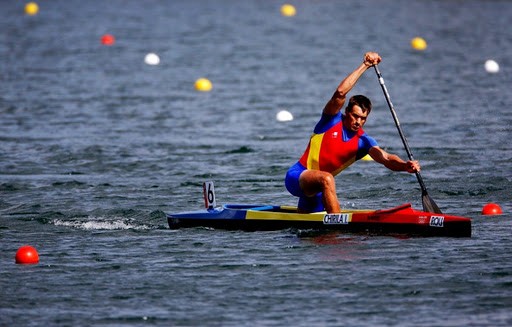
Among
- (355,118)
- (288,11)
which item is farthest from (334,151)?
(288,11)

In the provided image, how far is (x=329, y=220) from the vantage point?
40.0ft

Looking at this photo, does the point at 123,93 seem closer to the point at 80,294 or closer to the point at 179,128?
the point at 179,128

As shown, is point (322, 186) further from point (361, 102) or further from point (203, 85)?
point (203, 85)

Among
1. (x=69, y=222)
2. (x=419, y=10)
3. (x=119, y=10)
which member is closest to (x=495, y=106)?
(x=69, y=222)

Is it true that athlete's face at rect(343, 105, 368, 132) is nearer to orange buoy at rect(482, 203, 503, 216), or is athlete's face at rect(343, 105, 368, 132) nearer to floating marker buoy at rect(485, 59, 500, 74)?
orange buoy at rect(482, 203, 503, 216)

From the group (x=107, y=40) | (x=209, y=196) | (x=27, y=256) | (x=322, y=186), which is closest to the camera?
(x=27, y=256)

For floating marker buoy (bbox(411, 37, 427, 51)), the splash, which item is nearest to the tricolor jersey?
the splash

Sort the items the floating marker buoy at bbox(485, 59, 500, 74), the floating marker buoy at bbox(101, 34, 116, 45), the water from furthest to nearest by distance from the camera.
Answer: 1. the floating marker buoy at bbox(101, 34, 116, 45)
2. the floating marker buoy at bbox(485, 59, 500, 74)
3. the water

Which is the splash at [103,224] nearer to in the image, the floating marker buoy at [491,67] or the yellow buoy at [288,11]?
the floating marker buoy at [491,67]

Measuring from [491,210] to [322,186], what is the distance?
2380 millimetres

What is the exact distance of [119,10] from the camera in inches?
1949

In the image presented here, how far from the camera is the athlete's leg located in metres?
12.1

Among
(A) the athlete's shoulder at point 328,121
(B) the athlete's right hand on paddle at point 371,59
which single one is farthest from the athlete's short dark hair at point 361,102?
(B) the athlete's right hand on paddle at point 371,59

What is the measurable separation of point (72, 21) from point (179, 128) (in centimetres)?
2376
